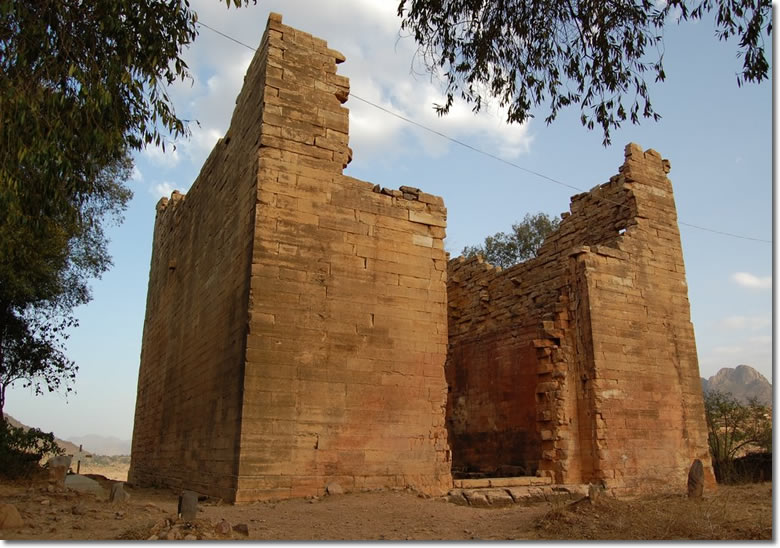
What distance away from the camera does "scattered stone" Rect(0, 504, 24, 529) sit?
5561mm

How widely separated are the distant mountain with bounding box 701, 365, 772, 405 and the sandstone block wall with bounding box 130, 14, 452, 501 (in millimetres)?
79823

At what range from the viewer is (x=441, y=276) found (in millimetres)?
9758

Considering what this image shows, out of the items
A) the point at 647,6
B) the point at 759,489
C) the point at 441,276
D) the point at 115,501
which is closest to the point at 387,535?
the point at 115,501

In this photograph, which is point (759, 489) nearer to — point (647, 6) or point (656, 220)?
point (656, 220)

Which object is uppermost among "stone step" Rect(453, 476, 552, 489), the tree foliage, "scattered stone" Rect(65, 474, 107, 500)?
the tree foliage

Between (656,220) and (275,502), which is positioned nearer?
(275,502)

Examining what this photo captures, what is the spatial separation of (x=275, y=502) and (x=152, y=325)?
A: 8.73m

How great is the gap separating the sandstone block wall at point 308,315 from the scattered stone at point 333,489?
0.23 ft

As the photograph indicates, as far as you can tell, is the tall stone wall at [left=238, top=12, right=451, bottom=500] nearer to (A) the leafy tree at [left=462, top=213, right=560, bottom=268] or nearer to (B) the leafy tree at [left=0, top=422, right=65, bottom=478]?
(B) the leafy tree at [left=0, top=422, right=65, bottom=478]

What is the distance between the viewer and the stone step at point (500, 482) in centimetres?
932

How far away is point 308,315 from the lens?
28.0 ft

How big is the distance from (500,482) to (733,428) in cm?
1086

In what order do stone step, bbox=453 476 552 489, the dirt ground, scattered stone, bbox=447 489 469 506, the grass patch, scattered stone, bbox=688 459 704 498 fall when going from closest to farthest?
the dirt ground < the grass patch < scattered stone, bbox=447 489 469 506 < scattered stone, bbox=688 459 704 498 < stone step, bbox=453 476 552 489

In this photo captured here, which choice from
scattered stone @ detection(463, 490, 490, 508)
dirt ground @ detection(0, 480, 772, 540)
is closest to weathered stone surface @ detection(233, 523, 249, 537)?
dirt ground @ detection(0, 480, 772, 540)
